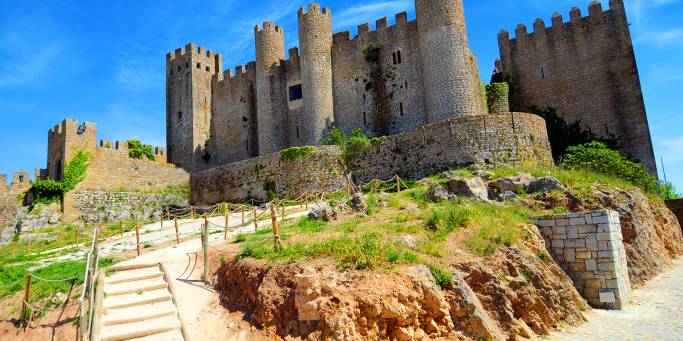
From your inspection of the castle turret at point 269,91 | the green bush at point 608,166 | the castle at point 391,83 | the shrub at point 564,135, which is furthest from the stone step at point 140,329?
the shrub at point 564,135

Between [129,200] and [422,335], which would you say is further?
[129,200]

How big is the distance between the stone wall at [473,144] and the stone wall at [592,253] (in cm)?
940

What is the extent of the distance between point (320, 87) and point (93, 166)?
1558 cm

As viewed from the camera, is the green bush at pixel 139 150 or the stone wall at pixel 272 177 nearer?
the stone wall at pixel 272 177

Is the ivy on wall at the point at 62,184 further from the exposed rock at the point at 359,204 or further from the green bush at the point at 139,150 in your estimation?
the exposed rock at the point at 359,204

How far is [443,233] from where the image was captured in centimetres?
1274

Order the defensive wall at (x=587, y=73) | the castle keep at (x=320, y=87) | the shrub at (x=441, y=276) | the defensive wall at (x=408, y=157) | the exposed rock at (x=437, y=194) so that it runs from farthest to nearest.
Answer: the defensive wall at (x=587, y=73)
the castle keep at (x=320, y=87)
the defensive wall at (x=408, y=157)
the exposed rock at (x=437, y=194)
the shrub at (x=441, y=276)

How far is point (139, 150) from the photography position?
38531mm

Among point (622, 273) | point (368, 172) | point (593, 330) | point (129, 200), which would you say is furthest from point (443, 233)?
point (129, 200)

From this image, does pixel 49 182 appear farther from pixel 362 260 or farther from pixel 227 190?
pixel 362 260

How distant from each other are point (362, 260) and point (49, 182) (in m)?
25.6

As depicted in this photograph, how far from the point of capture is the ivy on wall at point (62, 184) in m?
28.3

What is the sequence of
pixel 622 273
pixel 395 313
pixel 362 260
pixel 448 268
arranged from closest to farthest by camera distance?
pixel 395 313 < pixel 362 260 < pixel 448 268 < pixel 622 273

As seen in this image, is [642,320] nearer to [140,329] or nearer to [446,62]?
[140,329]
